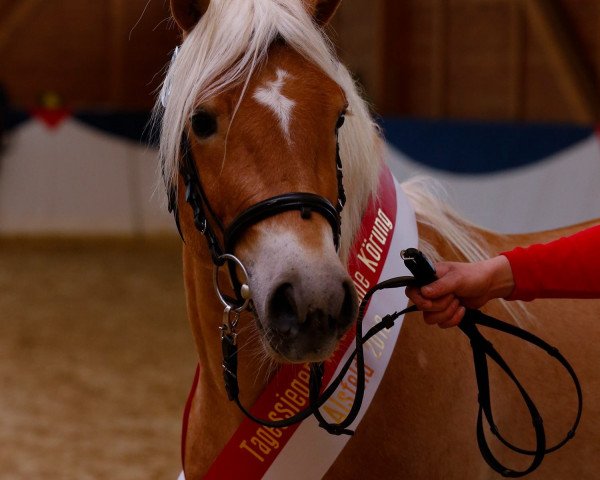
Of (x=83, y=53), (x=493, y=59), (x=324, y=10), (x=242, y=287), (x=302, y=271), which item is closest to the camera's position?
(x=302, y=271)

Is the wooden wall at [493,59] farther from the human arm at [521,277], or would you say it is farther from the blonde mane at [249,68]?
the human arm at [521,277]

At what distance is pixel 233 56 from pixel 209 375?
710 mm

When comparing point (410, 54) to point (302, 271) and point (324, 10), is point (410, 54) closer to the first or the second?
point (324, 10)

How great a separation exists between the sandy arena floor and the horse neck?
1.70 meters

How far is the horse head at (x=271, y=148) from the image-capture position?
1.48m

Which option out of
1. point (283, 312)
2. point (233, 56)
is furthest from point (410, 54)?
point (283, 312)

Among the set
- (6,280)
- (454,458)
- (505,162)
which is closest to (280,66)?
(454,458)

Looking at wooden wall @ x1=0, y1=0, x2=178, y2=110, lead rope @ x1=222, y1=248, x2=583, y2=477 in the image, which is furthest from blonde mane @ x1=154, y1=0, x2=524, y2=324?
wooden wall @ x1=0, y1=0, x2=178, y2=110

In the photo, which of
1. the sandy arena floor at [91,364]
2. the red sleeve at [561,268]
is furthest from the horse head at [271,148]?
the sandy arena floor at [91,364]

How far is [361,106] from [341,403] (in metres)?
0.63

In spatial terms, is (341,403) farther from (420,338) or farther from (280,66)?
(280,66)

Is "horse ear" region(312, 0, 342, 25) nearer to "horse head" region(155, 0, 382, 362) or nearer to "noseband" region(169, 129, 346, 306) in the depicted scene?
"horse head" region(155, 0, 382, 362)

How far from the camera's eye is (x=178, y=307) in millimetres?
6867

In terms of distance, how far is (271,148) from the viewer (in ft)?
5.19
